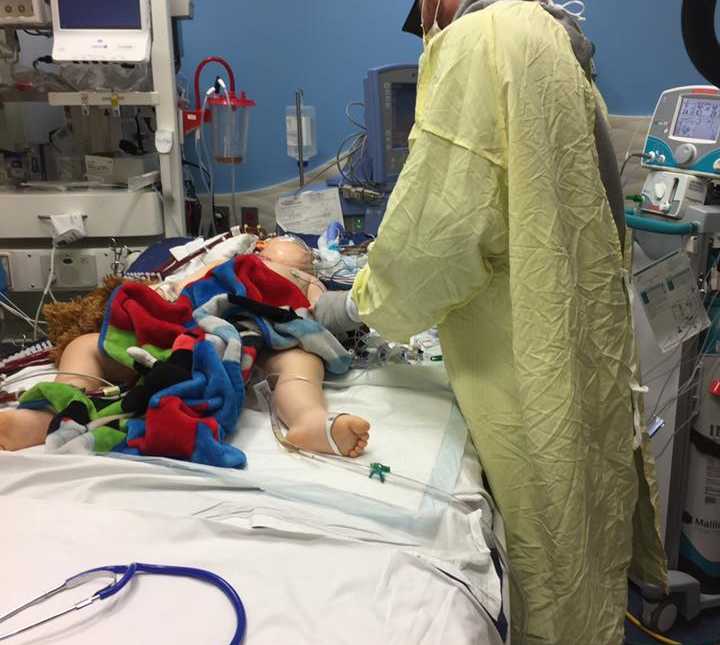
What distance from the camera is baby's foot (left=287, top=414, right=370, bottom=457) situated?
1047 millimetres

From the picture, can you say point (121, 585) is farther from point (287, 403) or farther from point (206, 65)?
point (206, 65)

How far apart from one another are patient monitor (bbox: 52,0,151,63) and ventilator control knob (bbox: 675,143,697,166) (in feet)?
4.60

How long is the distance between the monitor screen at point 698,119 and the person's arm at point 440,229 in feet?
3.04

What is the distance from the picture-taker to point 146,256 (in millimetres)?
1850

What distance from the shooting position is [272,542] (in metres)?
0.80

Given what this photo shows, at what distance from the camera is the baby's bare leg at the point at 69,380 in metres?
1.05

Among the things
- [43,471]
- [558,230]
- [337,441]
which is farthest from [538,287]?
[43,471]

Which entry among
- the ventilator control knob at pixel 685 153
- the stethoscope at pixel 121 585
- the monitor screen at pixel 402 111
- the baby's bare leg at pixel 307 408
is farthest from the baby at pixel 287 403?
the ventilator control knob at pixel 685 153

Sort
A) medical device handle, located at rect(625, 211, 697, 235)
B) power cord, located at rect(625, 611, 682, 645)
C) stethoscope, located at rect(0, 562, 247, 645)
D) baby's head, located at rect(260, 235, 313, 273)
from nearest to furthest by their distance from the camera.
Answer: stethoscope, located at rect(0, 562, 247, 645)
medical device handle, located at rect(625, 211, 697, 235)
baby's head, located at rect(260, 235, 313, 273)
power cord, located at rect(625, 611, 682, 645)

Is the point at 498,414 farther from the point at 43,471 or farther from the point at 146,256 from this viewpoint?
the point at 146,256

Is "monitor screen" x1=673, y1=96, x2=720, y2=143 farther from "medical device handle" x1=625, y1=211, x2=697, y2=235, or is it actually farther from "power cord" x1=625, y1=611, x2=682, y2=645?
"power cord" x1=625, y1=611, x2=682, y2=645

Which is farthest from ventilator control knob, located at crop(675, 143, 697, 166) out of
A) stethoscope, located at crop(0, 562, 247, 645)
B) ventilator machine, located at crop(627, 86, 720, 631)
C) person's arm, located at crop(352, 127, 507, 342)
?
stethoscope, located at crop(0, 562, 247, 645)

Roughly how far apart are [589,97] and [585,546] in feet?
2.26

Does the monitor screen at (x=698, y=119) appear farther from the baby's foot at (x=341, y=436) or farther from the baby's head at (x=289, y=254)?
the baby's foot at (x=341, y=436)
